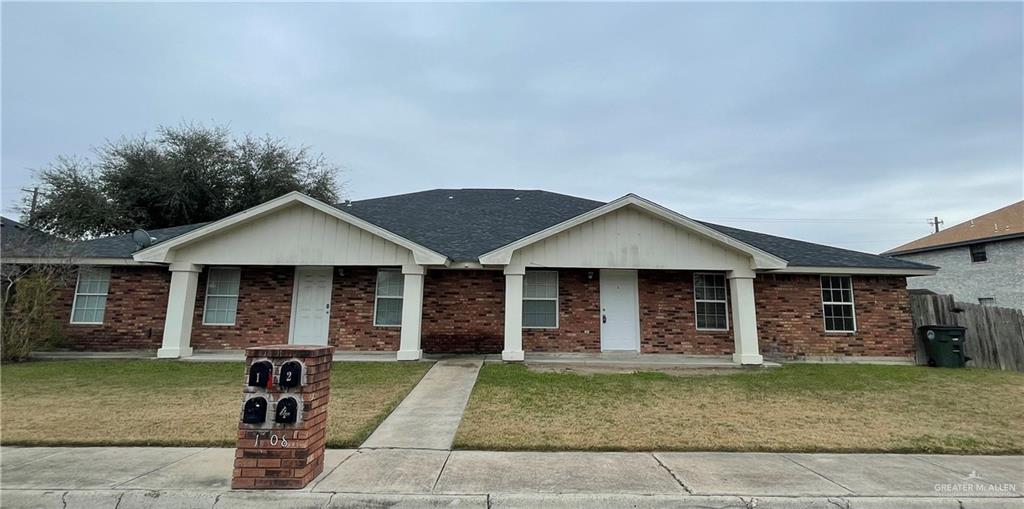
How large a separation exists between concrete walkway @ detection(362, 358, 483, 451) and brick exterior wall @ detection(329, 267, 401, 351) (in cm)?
269

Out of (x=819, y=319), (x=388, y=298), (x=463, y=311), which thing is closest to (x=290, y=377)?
(x=463, y=311)

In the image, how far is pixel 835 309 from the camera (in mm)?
12102

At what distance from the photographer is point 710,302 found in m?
12.2

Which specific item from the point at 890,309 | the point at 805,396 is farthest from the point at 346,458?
the point at 890,309

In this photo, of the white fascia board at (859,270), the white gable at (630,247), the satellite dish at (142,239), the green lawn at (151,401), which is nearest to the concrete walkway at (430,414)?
the green lawn at (151,401)

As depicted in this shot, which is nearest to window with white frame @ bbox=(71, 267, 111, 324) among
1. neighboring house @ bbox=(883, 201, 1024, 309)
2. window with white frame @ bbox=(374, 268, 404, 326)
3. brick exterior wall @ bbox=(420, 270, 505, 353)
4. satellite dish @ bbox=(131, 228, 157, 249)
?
satellite dish @ bbox=(131, 228, 157, 249)

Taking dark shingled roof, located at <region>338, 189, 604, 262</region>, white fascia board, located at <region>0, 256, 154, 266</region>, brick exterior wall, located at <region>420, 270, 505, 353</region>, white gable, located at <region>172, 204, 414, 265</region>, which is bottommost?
brick exterior wall, located at <region>420, 270, 505, 353</region>

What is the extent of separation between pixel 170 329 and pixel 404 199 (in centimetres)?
852

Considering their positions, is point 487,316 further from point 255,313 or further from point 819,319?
point 819,319

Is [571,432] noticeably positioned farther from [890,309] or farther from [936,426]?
[890,309]

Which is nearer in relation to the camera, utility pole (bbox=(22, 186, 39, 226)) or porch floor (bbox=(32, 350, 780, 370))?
porch floor (bbox=(32, 350, 780, 370))

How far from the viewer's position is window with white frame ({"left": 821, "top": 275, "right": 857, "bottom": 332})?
12016 mm

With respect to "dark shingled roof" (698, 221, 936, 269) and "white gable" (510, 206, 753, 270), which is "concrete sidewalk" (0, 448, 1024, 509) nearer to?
"white gable" (510, 206, 753, 270)

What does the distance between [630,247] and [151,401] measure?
9682 mm
